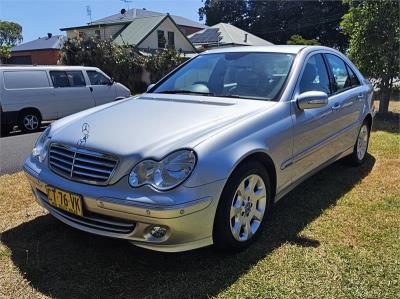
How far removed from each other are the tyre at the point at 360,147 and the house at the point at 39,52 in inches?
1508

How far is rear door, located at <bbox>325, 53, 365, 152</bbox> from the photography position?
480 cm

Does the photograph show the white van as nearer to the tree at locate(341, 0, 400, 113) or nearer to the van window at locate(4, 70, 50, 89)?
the van window at locate(4, 70, 50, 89)

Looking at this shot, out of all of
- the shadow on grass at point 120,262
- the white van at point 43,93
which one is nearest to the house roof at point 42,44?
the white van at point 43,93

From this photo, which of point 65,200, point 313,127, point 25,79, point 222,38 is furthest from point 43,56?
point 65,200

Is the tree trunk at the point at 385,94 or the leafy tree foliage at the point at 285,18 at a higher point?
the leafy tree foliage at the point at 285,18

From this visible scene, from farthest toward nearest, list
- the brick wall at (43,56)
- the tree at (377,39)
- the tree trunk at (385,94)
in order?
the brick wall at (43,56) → the tree trunk at (385,94) → the tree at (377,39)

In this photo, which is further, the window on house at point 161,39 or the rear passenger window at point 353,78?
the window on house at point 161,39

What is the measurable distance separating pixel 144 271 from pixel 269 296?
0.92 meters

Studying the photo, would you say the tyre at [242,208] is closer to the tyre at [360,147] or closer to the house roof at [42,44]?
the tyre at [360,147]

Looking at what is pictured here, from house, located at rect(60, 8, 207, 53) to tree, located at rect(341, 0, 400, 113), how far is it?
20.8 m

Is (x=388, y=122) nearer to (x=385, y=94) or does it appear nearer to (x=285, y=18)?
(x=385, y=94)

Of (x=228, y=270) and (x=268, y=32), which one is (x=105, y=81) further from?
(x=268, y=32)

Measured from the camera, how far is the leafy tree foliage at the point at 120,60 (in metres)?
23.5

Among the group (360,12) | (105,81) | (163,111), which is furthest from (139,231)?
(105,81)
